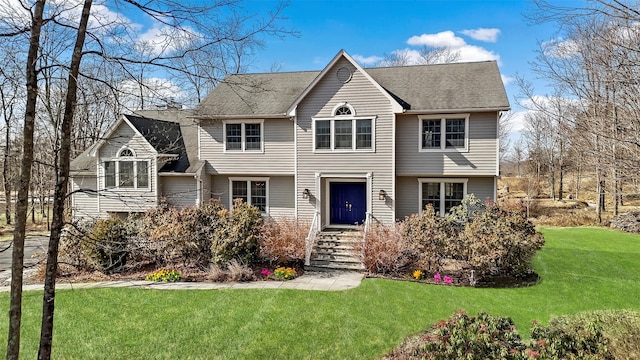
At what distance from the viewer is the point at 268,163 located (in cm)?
1702

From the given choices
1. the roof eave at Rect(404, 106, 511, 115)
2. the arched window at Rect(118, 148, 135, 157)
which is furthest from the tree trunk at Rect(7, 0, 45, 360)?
the arched window at Rect(118, 148, 135, 157)

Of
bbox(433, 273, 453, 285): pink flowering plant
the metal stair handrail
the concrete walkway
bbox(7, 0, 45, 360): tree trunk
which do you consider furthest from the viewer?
the metal stair handrail

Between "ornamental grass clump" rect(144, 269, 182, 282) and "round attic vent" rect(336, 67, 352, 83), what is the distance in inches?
393

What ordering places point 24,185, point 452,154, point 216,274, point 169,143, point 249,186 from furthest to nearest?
point 169,143
point 249,186
point 452,154
point 216,274
point 24,185

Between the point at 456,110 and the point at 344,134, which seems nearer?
the point at 456,110

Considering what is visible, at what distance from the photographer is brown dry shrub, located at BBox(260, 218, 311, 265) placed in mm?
13562

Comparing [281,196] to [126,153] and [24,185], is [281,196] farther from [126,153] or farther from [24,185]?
[24,185]

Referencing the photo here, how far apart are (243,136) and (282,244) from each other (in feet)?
19.7

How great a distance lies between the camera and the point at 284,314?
919cm

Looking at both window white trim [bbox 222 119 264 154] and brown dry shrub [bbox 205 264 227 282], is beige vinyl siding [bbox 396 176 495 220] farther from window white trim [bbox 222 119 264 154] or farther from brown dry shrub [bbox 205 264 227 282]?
brown dry shrub [bbox 205 264 227 282]

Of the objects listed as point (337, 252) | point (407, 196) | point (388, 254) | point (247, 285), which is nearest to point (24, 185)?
point (247, 285)

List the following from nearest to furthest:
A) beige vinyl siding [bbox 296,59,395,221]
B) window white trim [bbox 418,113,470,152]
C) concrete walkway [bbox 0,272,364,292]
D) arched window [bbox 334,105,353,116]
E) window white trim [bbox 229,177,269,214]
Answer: concrete walkway [bbox 0,272,364,292]
window white trim [bbox 418,113,470,152]
beige vinyl siding [bbox 296,59,395,221]
arched window [bbox 334,105,353,116]
window white trim [bbox 229,177,269,214]

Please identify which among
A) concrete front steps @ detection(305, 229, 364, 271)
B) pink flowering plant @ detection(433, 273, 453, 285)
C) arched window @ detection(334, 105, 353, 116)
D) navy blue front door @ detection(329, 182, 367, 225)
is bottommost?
pink flowering plant @ detection(433, 273, 453, 285)

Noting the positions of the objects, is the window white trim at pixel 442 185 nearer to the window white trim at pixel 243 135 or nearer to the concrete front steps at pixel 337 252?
the concrete front steps at pixel 337 252
